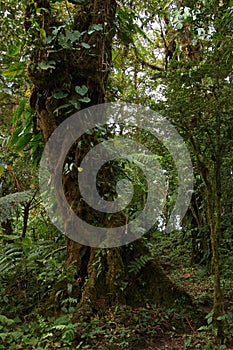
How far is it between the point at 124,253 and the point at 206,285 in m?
1.44

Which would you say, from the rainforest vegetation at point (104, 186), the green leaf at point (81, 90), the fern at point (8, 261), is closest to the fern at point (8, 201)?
the rainforest vegetation at point (104, 186)

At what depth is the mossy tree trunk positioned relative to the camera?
3184mm

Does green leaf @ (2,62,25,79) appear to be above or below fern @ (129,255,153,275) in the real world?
above

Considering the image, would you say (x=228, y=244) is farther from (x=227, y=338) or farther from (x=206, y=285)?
(x=227, y=338)

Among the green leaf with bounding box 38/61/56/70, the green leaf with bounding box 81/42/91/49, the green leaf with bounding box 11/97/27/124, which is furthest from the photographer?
the green leaf with bounding box 11/97/27/124

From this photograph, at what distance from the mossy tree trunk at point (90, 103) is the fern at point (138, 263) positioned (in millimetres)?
15

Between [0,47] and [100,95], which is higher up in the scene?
[0,47]

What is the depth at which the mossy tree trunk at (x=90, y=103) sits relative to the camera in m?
3.18

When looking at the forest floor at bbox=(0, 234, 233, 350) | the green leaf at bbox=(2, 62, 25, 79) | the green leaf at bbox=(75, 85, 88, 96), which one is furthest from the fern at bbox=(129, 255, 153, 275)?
the green leaf at bbox=(2, 62, 25, 79)

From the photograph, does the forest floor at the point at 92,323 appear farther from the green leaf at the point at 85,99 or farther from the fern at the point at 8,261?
the green leaf at the point at 85,99

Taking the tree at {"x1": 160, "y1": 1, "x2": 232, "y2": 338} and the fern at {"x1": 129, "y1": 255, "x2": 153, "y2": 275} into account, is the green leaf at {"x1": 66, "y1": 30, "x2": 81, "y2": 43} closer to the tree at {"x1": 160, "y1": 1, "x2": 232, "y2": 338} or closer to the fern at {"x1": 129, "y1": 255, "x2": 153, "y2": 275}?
the tree at {"x1": 160, "y1": 1, "x2": 232, "y2": 338}

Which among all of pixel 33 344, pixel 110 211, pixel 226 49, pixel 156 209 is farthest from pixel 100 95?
pixel 156 209

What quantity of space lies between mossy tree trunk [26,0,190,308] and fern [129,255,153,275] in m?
0.01

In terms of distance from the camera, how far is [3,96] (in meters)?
5.16
